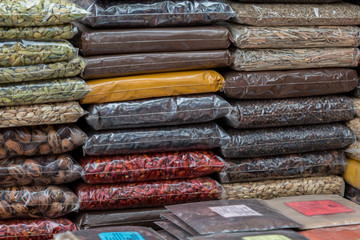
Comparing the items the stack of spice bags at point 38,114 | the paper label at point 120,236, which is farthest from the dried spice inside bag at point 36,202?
Answer: the paper label at point 120,236

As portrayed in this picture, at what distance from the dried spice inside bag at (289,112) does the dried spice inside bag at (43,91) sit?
30.6 inches

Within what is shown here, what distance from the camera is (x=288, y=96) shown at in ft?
9.14

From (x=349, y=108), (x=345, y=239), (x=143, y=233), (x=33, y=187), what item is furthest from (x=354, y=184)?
(x=33, y=187)

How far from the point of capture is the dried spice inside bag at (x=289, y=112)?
2703 millimetres

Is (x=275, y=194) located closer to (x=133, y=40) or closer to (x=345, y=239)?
(x=345, y=239)

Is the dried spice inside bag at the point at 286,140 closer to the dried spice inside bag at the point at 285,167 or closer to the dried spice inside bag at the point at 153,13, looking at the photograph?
the dried spice inside bag at the point at 285,167

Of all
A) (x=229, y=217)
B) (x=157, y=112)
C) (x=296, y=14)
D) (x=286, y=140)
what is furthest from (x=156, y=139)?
(x=296, y=14)

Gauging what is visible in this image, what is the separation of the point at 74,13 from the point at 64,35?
112 mm

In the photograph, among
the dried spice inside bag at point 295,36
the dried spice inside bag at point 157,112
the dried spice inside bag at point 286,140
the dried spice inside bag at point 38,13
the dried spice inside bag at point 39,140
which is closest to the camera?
the dried spice inside bag at point 38,13

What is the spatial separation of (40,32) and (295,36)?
125 cm

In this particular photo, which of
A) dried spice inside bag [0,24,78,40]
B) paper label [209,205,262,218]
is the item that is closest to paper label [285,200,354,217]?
paper label [209,205,262,218]

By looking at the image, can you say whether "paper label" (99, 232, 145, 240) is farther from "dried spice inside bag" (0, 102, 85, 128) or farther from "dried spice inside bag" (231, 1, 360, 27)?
"dried spice inside bag" (231, 1, 360, 27)

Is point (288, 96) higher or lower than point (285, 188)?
higher

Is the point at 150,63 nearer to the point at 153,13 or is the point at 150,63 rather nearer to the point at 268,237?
the point at 153,13
